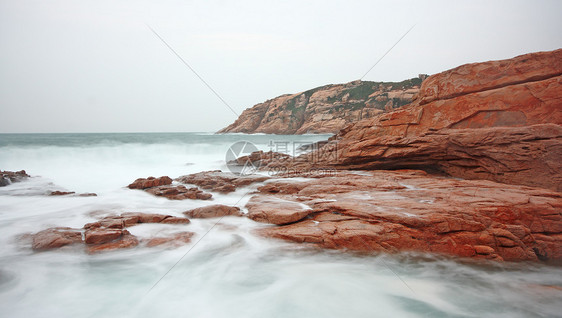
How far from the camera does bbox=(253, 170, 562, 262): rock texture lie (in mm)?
4363

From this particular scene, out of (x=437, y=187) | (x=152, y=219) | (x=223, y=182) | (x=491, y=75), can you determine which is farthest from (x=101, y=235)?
(x=491, y=75)

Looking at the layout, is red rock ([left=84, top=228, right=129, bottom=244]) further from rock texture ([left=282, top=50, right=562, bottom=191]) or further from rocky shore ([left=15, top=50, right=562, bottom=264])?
rock texture ([left=282, top=50, right=562, bottom=191])

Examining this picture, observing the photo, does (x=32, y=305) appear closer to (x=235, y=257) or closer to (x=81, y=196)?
(x=235, y=257)

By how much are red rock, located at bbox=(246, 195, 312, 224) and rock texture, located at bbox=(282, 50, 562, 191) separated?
16.0 feet

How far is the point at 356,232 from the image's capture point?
473 centimetres

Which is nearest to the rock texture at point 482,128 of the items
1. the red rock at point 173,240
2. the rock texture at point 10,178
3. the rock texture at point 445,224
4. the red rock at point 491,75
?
the red rock at point 491,75

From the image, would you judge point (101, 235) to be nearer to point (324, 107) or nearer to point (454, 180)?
point (454, 180)

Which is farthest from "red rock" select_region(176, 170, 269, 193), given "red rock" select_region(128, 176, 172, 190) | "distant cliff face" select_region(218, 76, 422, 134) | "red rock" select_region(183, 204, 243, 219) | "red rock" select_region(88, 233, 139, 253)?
"distant cliff face" select_region(218, 76, 422, 134)

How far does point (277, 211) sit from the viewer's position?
19.1 feet

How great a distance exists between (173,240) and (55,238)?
7.19 ft

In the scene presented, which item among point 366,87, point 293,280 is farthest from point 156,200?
point 366,87

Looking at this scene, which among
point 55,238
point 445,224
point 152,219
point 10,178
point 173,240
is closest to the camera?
point 445,224

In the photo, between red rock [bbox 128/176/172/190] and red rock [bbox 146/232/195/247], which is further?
red rock [bbox 128/176/172/190]

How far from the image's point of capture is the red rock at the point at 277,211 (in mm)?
5539
